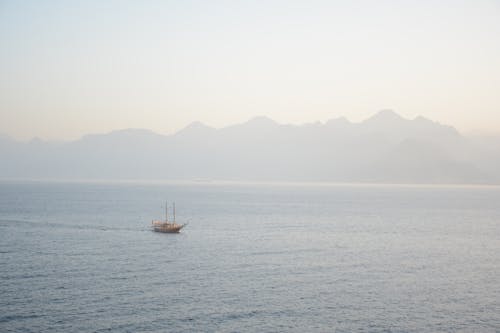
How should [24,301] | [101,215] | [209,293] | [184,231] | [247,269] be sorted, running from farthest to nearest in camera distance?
[101,215] → [184,231] → [247,269] → [209,293] → [24,301]

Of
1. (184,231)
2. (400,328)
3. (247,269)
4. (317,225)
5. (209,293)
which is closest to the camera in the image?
(400,328)

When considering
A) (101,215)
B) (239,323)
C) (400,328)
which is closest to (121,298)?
(239,323)

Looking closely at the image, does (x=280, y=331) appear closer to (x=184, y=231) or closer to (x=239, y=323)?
(x=239, y=323)

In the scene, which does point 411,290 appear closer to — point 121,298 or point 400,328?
point 400,328

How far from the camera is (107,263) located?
Result: 280ft

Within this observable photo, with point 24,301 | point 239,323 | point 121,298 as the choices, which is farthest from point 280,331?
point 24,301

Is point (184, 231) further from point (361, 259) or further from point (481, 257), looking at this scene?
point (481, 257)

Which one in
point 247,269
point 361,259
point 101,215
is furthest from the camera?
point 101,215

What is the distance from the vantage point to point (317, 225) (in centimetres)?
15138

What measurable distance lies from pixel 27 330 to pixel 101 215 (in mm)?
118558

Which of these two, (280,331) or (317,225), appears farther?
(317,225)

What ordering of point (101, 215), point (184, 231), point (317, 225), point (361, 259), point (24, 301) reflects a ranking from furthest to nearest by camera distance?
point (101, 215) < point (317, 225) < point (184, 231) < point (361, 259) < point (24, 301)

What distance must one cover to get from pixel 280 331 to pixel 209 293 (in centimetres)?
1614

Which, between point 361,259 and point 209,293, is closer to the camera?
point 209,293
